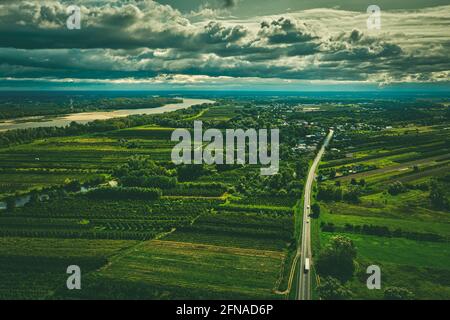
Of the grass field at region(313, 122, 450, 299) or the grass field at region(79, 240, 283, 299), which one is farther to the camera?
the grass field at region(313, 122, 450, 299)

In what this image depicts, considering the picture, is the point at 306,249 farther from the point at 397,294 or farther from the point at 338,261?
the point at 397,294

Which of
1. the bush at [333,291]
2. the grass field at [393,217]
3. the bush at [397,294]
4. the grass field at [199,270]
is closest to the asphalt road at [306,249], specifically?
the grass field at [393,217]

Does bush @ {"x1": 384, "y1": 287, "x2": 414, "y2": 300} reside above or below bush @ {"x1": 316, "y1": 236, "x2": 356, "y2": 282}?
below

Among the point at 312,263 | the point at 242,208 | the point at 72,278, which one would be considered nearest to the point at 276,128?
the point at 242,208

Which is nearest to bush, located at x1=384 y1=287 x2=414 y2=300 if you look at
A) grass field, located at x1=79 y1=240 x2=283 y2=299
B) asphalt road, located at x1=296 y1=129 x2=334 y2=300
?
asphalt road, located at x1=296 y1=129 x2=334 y2=300

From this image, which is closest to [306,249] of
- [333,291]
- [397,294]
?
[333,291]

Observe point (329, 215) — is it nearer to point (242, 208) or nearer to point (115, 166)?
point (242, 208)

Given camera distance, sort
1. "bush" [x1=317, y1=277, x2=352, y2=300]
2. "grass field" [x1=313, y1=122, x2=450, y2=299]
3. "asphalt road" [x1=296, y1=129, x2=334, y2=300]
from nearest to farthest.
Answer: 1. "bush" [x1=317, y1=277, x2=352, y2=300]
2. "asphalt road" [x1=296, y1=129, x2=334, y2=300]
3. "grass field" [x1=313, y1=122, x2=450, y2=299]

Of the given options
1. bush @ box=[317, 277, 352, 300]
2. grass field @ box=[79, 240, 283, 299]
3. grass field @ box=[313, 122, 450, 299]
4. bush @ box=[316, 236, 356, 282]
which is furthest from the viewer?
bush @ box=[316, 236, 356, 282]

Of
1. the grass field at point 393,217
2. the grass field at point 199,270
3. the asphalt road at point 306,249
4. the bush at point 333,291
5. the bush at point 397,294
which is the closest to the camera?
the bush at point 397,294

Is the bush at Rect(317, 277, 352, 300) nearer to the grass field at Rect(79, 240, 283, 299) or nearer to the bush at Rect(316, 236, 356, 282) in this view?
the bush at Rect(316, 236, 356, 282)

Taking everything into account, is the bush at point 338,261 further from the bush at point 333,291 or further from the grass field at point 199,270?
the grass field at point 199,270
